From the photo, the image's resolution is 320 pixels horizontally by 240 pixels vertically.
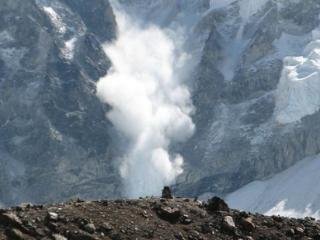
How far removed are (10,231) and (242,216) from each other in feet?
33.6

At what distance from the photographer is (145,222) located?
132 feet

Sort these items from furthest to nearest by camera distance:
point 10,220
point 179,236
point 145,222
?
point 145,222 < point 179,236 < point 10,220

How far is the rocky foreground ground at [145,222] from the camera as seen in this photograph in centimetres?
3753

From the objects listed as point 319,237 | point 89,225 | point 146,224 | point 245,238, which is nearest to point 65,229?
point 89,225

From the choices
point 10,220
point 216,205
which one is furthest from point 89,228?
point 216,205

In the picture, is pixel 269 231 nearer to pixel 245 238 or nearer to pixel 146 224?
pixel 245 238

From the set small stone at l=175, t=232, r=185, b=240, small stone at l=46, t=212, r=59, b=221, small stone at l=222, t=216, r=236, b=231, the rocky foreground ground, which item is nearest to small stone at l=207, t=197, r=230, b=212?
the rocky foreground ground

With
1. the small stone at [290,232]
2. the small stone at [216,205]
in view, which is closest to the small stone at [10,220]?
the small stone at [216,205]

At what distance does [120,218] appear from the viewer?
131 feet

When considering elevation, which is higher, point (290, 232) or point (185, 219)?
point (185, 219)

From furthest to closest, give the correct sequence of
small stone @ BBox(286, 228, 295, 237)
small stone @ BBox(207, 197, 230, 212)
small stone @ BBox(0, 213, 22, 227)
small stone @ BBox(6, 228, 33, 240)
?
small stone @ BBox(207, 197, 230, 212) < small stone @ BBox(286, 228, 295, 237) < small stone @ BBox(0, 213, 22, 227) < small stone @ BBox(6, 228, 33, 240)

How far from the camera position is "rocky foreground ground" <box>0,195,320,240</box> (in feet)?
123

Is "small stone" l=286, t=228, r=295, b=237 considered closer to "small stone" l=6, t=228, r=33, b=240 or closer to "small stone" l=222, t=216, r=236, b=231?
"small stone" l=222, t=216, r=236, b=231

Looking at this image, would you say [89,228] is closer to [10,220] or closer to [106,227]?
[106,227]
